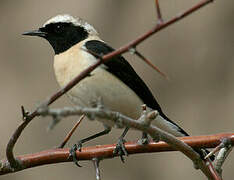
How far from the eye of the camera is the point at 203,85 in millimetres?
5758

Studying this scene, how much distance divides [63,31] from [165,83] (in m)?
1.95

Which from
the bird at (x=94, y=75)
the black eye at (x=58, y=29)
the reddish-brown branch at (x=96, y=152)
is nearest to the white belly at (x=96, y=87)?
the bird at (x=94, y=75)

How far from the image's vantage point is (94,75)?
3535 mm

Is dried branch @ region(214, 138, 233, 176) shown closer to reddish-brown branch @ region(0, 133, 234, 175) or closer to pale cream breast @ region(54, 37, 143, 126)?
reddish-brown branch @ region(0, 133, 234, 175)

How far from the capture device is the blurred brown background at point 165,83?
5703 millimetres

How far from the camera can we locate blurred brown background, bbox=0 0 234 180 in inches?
225

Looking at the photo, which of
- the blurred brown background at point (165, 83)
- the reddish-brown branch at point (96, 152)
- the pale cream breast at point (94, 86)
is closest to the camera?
the reddish-brown branch at point (96, 152)

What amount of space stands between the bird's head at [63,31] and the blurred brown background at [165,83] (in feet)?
5.03

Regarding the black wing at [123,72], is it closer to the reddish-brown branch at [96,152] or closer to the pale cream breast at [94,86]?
the pale cream breast at [94,86]

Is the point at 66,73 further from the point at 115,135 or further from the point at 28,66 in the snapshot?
the point at 28,66

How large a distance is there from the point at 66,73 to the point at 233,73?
272 centimetres

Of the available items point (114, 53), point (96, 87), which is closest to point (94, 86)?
point (96, 87)

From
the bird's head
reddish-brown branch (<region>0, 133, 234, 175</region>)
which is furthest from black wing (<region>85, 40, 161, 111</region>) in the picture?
reddish-brown branch (<region>0, 133, 234, 175</region>)

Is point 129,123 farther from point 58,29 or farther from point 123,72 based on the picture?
point 58,29
